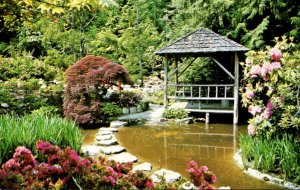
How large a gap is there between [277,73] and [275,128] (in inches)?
42.1

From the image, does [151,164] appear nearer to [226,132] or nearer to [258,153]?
[258,153]

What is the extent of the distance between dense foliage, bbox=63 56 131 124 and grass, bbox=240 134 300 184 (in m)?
5.40

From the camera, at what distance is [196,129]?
1045cm

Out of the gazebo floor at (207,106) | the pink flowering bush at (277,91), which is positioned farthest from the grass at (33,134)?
the gazebo floor at (207,106)

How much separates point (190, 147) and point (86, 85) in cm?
398

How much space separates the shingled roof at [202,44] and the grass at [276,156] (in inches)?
203

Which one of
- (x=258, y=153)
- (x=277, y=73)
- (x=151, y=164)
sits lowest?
(x=151, y=164)

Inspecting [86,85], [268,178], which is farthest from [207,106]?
[268,178]

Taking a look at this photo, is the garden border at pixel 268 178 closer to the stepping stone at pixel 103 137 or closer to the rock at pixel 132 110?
the stepping stone at pixel 103 137

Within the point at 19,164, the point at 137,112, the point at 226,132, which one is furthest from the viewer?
the point at 137,112

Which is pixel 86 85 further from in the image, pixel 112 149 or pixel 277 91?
pixel 277 91

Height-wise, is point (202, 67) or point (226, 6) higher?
point (226, 6)

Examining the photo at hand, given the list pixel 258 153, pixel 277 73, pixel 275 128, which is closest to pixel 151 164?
pixel 258 153

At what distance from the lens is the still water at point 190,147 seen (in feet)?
20.1
